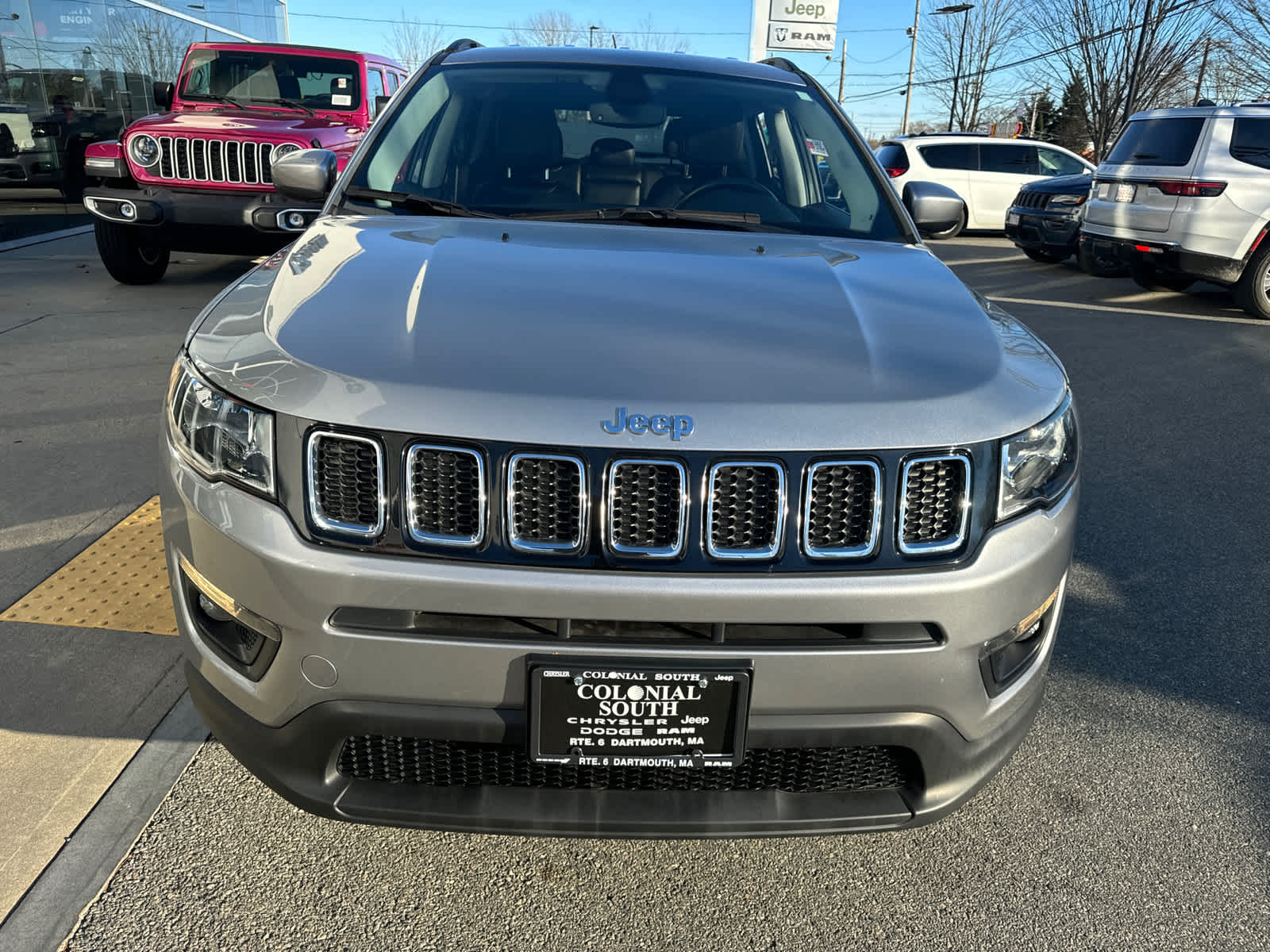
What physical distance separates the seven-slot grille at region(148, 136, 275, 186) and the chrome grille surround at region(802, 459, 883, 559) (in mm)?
7015

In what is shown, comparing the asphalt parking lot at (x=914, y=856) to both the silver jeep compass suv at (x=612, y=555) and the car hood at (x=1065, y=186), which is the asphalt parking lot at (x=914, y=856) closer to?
the silver jeep compass suv at (x=612, y=555)

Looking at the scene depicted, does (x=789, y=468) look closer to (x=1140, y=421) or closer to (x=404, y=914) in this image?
(x=404, y=914)

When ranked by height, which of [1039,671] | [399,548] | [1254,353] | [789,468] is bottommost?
[1254,353]

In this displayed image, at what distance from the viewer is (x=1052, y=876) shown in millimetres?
2199

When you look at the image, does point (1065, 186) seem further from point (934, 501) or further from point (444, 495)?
point (444, 495)

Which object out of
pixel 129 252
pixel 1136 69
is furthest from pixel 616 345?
pixel 1136 69

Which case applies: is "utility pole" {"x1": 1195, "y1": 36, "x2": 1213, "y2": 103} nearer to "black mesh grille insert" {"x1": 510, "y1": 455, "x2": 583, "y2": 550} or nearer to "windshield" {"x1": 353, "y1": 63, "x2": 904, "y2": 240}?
"windshield" {"x1": 353, "y1": 63, "x2": 904, "y2": 240}

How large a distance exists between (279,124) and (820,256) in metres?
6.69

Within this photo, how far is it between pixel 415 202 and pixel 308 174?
0.66m

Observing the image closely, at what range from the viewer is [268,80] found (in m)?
9.05

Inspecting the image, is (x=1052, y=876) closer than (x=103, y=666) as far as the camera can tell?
Yes

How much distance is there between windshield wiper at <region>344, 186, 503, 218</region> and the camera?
2.79 metres

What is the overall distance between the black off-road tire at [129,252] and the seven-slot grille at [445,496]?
727 centimetres

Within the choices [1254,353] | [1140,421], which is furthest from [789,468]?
[1254,353]
